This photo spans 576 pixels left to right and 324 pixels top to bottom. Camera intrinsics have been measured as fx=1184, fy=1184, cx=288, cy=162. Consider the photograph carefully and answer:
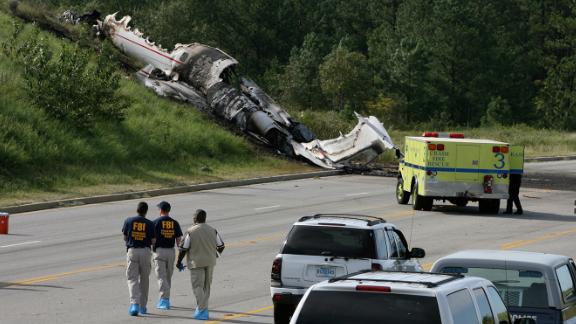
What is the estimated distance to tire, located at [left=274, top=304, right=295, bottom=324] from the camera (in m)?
15.5

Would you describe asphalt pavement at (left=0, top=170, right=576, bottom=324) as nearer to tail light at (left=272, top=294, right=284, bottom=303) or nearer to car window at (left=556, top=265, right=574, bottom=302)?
tail light at (left=272, top=294, right=284, bottom=303)

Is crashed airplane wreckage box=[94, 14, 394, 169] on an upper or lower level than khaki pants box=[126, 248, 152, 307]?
upper

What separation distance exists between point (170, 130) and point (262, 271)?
2384cm

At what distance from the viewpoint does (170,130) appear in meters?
44.9

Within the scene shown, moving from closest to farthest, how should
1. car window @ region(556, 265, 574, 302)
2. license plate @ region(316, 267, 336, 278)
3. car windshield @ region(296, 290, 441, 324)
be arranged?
car windshield @ region(296, 290, 441, 324)
car window @ region(556, 265, 574, 302)
license plate @ region(316, 267, 336, 278)

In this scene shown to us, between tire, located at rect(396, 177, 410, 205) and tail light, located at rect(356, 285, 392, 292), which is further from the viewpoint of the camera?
tire, located at rect(396, 177, 410, 205)

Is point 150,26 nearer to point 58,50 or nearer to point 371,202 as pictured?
point 58,50

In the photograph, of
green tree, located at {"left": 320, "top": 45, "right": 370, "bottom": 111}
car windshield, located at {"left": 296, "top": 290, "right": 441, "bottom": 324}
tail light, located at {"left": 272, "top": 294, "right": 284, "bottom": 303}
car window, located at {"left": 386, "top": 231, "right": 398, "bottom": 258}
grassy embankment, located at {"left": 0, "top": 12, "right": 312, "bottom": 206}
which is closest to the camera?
car windshield, located at {"left": 296, "top": 290, "right": 441, "bottom": 324}

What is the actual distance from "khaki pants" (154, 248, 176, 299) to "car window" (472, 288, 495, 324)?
7.91 m

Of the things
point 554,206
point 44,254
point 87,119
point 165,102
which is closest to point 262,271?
point 44,254

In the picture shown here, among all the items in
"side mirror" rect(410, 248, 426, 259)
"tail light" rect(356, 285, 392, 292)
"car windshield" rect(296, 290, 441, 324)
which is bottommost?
"side mirror" rect(410, 248, 426, 259)

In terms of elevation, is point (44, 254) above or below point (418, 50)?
below

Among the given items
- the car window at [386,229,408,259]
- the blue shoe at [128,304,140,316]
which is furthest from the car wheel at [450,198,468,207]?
the blue shoe at [128,304,140,316]

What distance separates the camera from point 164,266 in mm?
17031
